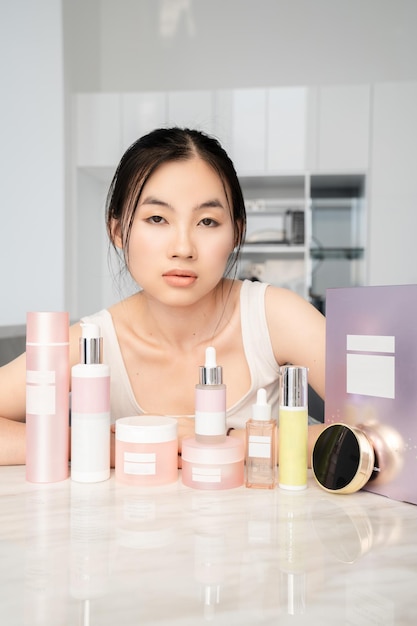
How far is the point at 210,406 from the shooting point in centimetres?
63

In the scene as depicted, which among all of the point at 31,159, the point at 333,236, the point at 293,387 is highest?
the point at 31,159

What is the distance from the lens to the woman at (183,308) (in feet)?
2.57

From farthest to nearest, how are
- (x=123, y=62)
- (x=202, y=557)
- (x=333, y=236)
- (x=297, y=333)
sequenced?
(x=123, y=62)
(x=333, y=236)
(x=297, y=333)
(x=202, y=557)

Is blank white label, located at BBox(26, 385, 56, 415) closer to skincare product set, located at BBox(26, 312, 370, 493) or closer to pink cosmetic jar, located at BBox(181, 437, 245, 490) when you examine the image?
skincare product set, located at BBox(26, 312, 370, 493)

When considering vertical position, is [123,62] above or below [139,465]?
above

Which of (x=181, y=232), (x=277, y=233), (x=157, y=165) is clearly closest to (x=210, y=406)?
(x=181, y=232)

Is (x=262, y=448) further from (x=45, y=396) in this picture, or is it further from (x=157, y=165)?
(x=157, y=165)

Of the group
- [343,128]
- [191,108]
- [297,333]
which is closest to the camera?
[297,333]

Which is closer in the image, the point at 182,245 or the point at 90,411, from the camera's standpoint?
the point at 90,411

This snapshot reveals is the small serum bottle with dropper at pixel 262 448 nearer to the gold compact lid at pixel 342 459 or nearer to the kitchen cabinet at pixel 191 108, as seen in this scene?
the gold compact lid at pixel 342 459

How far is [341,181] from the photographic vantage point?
2797 mm

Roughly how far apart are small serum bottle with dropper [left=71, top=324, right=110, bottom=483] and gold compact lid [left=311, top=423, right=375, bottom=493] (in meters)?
0.24

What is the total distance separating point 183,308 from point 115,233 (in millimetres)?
165

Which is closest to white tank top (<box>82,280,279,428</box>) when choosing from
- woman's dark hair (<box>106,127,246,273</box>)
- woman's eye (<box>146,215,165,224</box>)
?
woman's dark hair (<box>106,127,246,273</box>)
